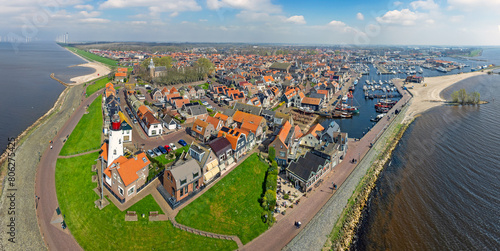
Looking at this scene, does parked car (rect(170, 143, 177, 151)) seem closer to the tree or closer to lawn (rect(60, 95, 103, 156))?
lawn (rect(60, 95, 103, 156))

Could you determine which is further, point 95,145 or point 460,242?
point 95,145

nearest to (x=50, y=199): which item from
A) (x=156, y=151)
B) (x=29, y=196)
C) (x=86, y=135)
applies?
(x=29, y=196)

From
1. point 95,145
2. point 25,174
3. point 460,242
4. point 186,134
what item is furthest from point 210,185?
point 460,242

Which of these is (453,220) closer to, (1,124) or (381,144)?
(381,144)

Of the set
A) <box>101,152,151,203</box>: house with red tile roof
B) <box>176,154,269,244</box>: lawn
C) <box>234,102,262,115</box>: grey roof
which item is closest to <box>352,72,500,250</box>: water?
<box>176,154,269,244</box>: lawn

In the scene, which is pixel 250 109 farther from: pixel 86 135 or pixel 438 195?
pixel 438 195

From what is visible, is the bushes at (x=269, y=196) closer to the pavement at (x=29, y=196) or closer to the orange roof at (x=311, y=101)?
the pavement at (x=29, y=196)
